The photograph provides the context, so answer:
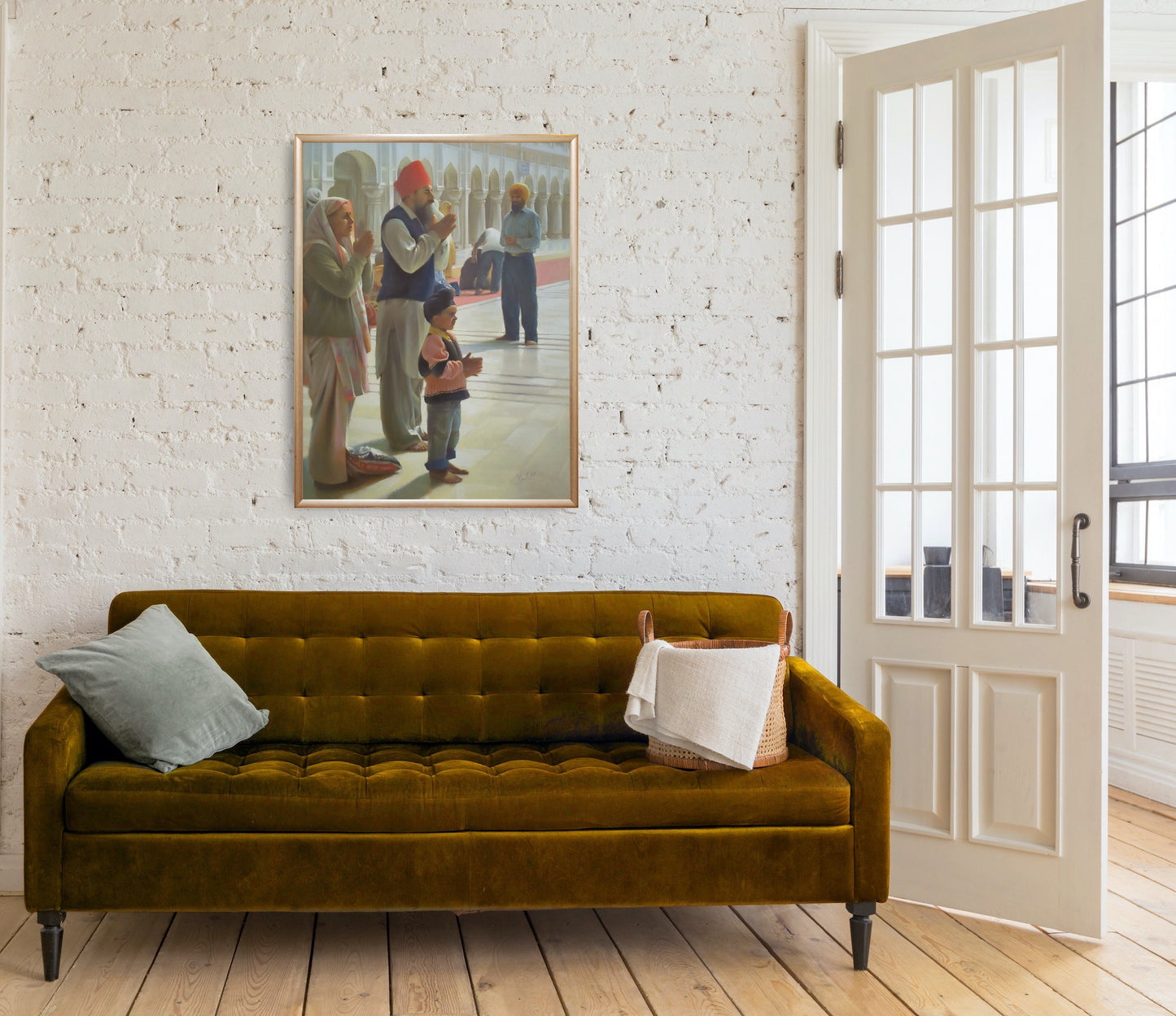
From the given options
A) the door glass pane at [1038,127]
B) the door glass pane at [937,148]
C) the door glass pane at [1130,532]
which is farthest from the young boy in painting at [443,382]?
the door glass pane at [1130,532]

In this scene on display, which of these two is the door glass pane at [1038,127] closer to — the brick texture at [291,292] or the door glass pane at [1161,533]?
the brick texture at [291,292]

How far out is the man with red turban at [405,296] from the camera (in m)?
3.18

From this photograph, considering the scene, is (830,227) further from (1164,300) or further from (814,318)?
(1164,300)

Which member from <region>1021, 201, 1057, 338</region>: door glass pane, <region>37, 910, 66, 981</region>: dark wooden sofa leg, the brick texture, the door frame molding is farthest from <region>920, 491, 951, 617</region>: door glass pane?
<region>37, 910, 66, 981</region>: dark wooden sofa leg

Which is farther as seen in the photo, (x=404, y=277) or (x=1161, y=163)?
(x=1161, y=163)

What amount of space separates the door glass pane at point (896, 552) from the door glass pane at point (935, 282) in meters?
0.50

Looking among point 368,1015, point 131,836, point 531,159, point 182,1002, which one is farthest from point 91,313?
point 368,1015

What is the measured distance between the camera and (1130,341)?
4453 mm

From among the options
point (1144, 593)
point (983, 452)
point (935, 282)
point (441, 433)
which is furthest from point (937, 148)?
point (1144, 593)

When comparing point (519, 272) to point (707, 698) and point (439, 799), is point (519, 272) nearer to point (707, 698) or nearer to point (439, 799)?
point (707, 698)

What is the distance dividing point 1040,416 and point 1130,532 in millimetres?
2049

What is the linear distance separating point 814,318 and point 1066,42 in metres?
1.04

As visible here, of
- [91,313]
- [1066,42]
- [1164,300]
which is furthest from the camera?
[1164,300]

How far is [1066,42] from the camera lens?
9.04ft
